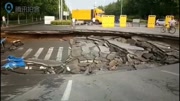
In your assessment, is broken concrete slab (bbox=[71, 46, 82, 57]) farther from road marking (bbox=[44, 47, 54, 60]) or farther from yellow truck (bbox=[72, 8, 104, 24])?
yellow truck (bbox=[72, 8, 104, 24])

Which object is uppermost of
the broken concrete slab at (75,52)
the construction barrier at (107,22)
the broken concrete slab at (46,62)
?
the construction barrier at (107,22)

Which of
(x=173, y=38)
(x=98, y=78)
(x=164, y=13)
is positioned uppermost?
(x=164, y=13)

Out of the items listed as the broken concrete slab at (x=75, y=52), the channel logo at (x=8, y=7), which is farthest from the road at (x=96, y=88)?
Result: the broken concrete slab at (x=75, y=52)

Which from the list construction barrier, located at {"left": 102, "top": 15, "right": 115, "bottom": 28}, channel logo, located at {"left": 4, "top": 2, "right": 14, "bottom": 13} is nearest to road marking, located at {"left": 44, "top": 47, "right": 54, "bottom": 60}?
channel logo, located at {"left": 4, "top": 2, "right": 14, "bottom": 13}

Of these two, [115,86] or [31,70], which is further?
[31,70]

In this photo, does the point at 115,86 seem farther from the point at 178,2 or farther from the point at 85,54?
the point at 85,54

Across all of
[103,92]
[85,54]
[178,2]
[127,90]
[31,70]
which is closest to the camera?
[178,2]

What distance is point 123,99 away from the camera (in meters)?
2.12

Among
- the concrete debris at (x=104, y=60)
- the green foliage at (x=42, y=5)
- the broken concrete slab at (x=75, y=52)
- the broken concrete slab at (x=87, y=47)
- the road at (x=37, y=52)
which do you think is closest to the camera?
the green foliage at (x=42, y=5)

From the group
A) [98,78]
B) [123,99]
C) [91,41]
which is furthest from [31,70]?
[91,41]

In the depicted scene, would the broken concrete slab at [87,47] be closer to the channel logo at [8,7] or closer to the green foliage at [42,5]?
the green foliage at [42,5]

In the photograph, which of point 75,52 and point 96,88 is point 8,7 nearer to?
point 96,88

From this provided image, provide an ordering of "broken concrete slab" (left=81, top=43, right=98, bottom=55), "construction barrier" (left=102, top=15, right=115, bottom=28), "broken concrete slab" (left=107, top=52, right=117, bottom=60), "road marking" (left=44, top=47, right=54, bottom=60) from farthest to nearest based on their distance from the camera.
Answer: "construction barrier" (left=102, top=15, right=115, bottom=28) → "broken concrete slab" (left=81, top=43, right=98, bottom=55) → "broken concrete slab" (left=107, top=52, right=117, bottom=60) → "road marking" (left=44, top=47, right=54, bottom=60)

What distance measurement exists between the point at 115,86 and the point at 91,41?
4.15 m
